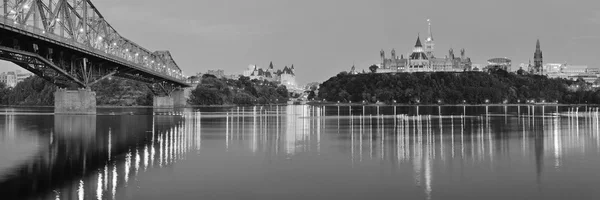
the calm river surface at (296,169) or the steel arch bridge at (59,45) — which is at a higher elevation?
the steel arch bridge at (59,45)

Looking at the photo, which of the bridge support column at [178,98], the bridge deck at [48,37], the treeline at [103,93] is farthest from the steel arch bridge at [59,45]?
the treeline at [103,93]

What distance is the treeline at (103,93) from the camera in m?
175

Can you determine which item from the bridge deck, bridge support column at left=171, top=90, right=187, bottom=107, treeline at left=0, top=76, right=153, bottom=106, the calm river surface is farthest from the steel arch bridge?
treeline at left=0, top=76, right=153, bottom=106

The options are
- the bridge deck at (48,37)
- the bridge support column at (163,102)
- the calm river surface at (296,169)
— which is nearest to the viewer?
the calm river surface at (296,169)

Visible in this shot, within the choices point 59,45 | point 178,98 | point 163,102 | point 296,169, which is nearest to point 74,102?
point 59,45

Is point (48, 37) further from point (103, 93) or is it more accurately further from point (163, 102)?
point (103, 93)

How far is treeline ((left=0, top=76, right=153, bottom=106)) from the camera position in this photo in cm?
17488

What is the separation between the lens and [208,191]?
17.3 m

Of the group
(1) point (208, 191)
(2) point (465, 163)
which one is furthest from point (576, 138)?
(1) point (208, 191)

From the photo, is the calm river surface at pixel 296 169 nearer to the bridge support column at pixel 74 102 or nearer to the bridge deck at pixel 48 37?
the bridge deck at pixel 48 37

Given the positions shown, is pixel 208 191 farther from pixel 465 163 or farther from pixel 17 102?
pixel 17 102

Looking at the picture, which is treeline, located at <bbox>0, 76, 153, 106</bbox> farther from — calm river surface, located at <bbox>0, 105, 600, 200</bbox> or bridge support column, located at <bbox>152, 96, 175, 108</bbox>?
calm river surface, located at <bbox>0, 105, 600, 200</bbox>

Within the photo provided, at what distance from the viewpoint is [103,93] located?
181125 millimetres

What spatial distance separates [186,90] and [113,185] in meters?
177
